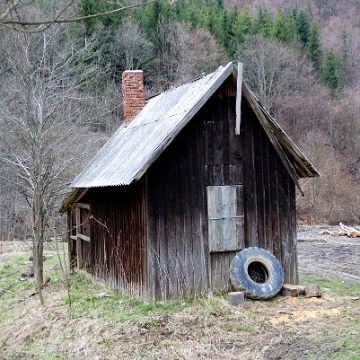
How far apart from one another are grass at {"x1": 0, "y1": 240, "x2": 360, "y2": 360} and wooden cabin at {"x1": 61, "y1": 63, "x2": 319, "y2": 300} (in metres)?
0.70

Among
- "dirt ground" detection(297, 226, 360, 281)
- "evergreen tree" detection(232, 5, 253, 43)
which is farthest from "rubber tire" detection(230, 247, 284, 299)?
"evergreen tree" detection(232, 5, 253, 43)

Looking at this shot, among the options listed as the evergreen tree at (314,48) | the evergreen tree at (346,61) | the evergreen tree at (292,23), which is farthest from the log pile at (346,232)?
the evergreen tree at (346,61)

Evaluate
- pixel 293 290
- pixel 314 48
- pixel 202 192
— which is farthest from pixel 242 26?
pixel 293 290

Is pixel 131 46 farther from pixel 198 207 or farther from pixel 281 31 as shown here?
pixel 198 207

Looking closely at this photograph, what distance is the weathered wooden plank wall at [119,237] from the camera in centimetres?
1183

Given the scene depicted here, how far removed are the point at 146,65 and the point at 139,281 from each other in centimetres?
3042

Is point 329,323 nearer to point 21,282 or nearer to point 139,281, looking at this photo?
point 139,281

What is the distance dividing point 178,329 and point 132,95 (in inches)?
336

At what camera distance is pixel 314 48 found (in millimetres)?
52812

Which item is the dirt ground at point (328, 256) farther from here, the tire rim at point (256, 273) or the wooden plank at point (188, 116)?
the wooden plank at point (188, 116)

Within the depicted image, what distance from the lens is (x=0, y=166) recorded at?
28531 millimetres

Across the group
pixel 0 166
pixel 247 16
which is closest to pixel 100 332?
pixel 0 166

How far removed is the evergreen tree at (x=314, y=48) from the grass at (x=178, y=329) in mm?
42668

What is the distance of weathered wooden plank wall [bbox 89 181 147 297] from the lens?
11.8 m
